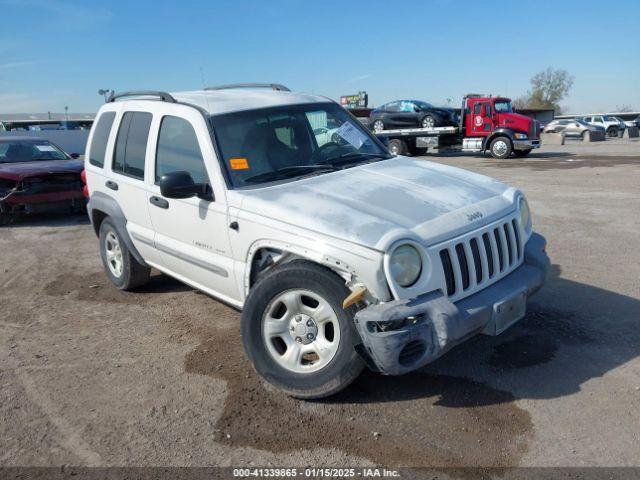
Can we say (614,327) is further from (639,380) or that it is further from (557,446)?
(557,446)

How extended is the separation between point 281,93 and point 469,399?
3185 millimetres

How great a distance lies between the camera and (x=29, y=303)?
5.68 meters

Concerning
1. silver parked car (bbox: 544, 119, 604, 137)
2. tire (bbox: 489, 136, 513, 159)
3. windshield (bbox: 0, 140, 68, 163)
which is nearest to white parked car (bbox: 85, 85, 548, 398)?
windshield (bbox: 0, 140, 68, 163)

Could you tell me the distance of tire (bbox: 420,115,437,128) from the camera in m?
25.3

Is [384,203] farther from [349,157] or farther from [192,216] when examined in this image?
[192,216]

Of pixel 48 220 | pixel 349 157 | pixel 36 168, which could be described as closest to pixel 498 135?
pixel 48 220

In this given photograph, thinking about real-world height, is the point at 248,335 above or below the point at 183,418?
above

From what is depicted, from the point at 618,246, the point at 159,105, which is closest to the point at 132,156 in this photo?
the point at 159,105

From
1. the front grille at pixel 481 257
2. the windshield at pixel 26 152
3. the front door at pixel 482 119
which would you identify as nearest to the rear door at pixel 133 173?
the front grille at pixel 481 257

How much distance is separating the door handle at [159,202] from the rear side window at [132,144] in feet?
0.97

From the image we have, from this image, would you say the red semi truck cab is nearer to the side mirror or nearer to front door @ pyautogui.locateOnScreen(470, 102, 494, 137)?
front door @ pyautogui.locateOnScreen(470, 102, 494, 137)

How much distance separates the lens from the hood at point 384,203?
325 cm

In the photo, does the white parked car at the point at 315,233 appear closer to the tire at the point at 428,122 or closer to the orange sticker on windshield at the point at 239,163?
the orange sticker on windshield at the point at 239,163

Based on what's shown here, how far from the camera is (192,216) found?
4246 mm
